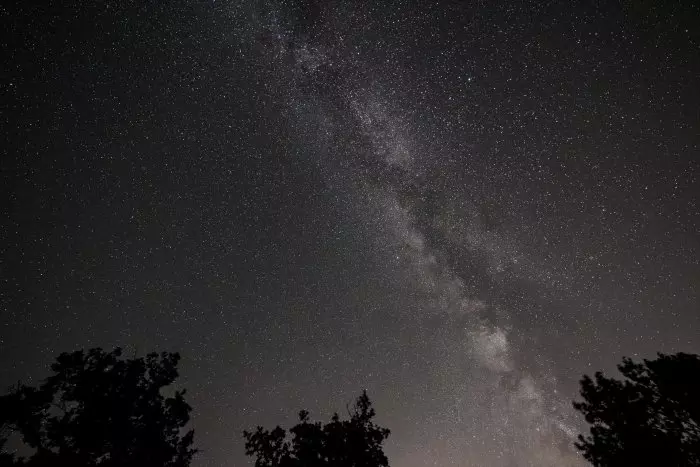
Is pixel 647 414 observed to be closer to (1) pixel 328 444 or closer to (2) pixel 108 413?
(1) pixel 328 444

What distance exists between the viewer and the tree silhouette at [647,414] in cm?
1220

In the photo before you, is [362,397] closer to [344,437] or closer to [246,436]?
[344,437]

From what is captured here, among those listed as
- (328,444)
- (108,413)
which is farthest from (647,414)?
(108,413)

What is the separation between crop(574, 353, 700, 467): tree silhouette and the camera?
40.0ft

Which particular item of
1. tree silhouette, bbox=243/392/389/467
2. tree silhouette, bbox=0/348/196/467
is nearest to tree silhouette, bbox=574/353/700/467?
tree silhouette, bbox=243/392/389/467

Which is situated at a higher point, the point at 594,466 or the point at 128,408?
the point at 128,408

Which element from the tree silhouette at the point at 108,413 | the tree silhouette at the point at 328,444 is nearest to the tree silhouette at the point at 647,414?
the tree silhouette at the point at 328,444

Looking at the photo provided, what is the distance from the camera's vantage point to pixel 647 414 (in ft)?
43.9

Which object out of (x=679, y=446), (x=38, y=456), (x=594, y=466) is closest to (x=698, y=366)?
(x=679, y=446)

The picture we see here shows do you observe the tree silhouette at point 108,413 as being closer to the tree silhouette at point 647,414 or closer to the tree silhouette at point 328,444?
the tree silhouette at point 328,444

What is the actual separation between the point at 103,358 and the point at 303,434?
13868mm

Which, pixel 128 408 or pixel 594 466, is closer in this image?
pixel 594 466

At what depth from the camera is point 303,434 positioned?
1784 centimetres

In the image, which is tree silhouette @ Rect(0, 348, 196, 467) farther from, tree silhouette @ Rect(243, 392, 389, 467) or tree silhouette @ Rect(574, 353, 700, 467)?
tree silhouette @ Rect(574, 353, 700, 467)
